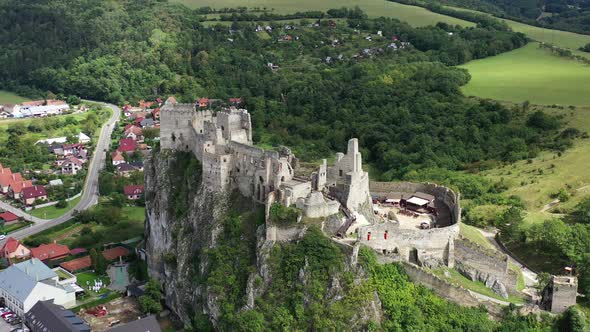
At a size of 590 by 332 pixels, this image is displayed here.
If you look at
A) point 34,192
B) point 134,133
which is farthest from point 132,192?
point 134,133

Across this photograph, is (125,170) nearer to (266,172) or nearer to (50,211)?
(50,211)

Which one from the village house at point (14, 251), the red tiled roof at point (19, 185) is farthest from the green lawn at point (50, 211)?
the village house at point (14, 251)

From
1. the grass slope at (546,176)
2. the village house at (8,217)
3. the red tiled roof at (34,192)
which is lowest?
the village house at (8,217)

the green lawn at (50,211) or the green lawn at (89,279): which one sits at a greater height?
the green lawn at (89,279)

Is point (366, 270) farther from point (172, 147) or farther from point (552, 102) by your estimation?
point (552, 102)

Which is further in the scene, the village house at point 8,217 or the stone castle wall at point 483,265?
the village house at point 8,217

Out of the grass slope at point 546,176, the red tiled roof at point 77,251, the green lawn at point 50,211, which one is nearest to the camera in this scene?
the red tiled roof at point 77,251

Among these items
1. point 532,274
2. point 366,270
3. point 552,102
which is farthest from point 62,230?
point 552,102

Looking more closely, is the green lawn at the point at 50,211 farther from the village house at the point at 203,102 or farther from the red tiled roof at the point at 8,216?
the village house at the point at 203,102
